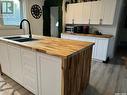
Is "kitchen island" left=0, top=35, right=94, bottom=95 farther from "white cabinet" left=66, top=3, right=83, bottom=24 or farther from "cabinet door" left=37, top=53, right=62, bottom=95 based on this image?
"white cabinet" left=66, top=3, right=83, bottom=24

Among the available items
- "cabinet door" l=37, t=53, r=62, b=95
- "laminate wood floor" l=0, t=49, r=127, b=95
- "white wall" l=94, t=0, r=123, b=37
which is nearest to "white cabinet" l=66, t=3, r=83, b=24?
"white wall" l=94, t=0, r=123, b=37

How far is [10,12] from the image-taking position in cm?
415

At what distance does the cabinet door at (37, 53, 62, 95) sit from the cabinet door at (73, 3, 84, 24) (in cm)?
304

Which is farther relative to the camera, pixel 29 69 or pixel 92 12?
pixel 92 12

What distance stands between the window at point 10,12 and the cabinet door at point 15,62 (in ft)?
7.60

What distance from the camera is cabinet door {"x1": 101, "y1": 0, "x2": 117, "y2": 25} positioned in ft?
11.4

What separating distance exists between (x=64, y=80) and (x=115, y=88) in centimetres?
141

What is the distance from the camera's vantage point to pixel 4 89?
2.17m

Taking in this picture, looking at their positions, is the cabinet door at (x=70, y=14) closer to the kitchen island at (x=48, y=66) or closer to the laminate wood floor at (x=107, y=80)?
the laminate wood floor at (x=107, y=80)

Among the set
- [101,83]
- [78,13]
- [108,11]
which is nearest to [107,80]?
[101,83]

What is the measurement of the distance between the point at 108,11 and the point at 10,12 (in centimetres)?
345

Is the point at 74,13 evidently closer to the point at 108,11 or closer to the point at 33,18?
the point at 108,11

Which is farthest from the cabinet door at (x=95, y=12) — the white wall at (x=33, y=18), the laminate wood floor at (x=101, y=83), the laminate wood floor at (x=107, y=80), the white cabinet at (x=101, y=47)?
the white wall at (x=33, y=18)

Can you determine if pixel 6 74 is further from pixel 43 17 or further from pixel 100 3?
pixel 100 3
